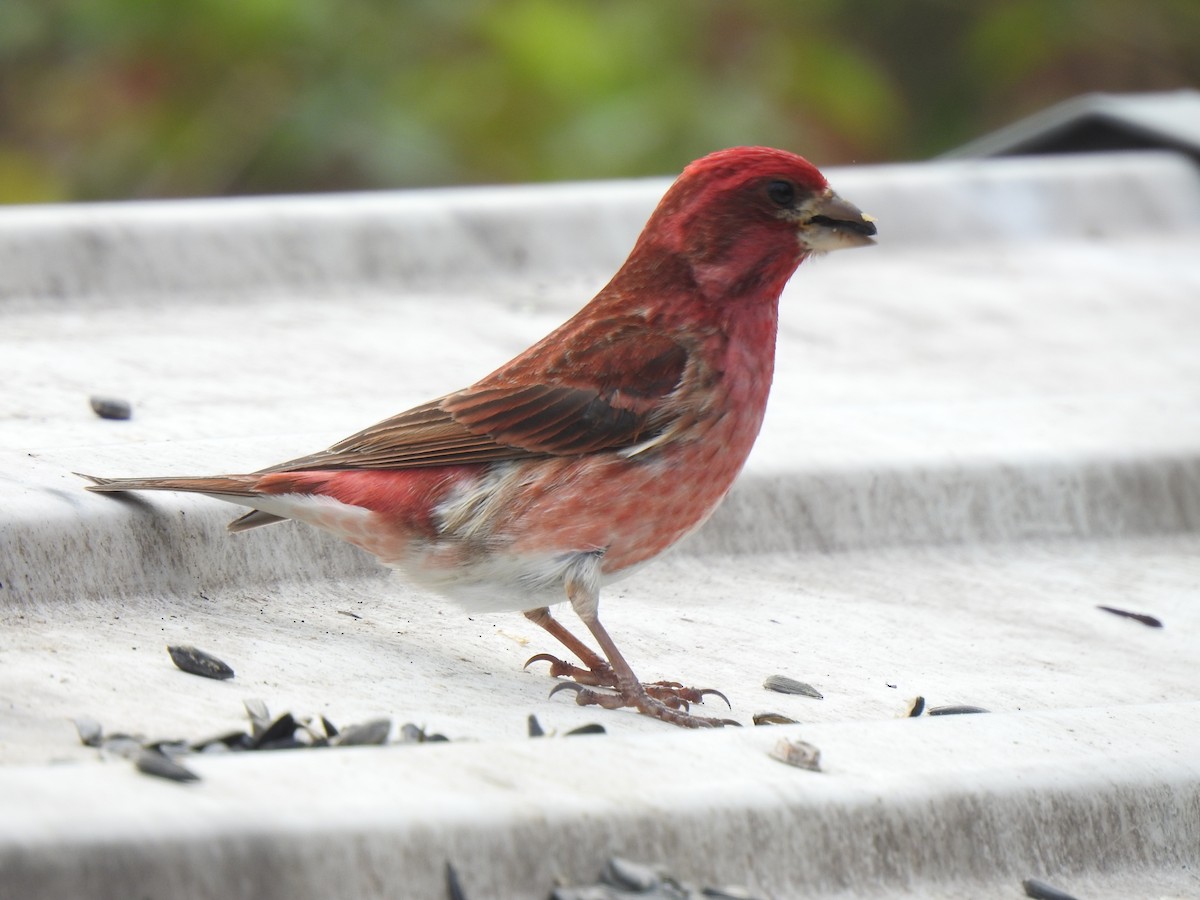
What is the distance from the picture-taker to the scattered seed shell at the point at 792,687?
318 centimetres

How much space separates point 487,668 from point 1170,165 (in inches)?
171

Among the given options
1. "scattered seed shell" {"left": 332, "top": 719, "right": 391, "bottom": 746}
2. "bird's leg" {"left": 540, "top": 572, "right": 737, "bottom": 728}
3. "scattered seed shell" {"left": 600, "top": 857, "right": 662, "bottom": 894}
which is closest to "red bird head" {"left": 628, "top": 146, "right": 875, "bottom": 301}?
"bird's leg" {"left": 540, "top": 572, "right": 737, "bottom": 728}

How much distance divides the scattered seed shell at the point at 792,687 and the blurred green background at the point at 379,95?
16.2 ft

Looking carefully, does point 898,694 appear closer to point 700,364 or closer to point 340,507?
point 700,364

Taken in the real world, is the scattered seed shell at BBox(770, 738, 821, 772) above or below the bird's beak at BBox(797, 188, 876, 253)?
below

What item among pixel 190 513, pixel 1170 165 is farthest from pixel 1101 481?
pixel 1170 165

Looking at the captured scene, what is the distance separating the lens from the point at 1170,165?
6.63 m

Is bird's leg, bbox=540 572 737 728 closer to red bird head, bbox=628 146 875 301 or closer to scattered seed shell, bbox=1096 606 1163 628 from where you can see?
red bird head, bbox=628 146 875 301

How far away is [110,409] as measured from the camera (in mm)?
3916

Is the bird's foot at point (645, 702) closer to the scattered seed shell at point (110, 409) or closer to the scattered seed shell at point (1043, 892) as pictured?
the scattered seed shell at point (1043, 892)

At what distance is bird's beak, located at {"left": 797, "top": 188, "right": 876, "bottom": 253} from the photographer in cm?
352

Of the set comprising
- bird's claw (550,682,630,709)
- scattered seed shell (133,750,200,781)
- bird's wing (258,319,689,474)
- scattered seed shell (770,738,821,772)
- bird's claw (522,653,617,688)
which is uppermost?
bird's wing (258,319,689,474)

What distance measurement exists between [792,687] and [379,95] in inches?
221

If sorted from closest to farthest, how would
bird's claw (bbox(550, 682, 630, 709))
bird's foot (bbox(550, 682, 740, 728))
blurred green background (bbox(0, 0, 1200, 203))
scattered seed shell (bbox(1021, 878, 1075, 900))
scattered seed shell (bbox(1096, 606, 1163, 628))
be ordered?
1. scattered seed shell (bbox(1021, 878, 1075, 900))
2. bird's foot (bbox(550, 682, 740, 728))
3. bird's claw (bbox(550, 682, 630, 709))
4. scattered seed shell (bbox(1096, 606, 1163, 628))
5. blurred green background (bbox(0, 0, 1200, 203))
